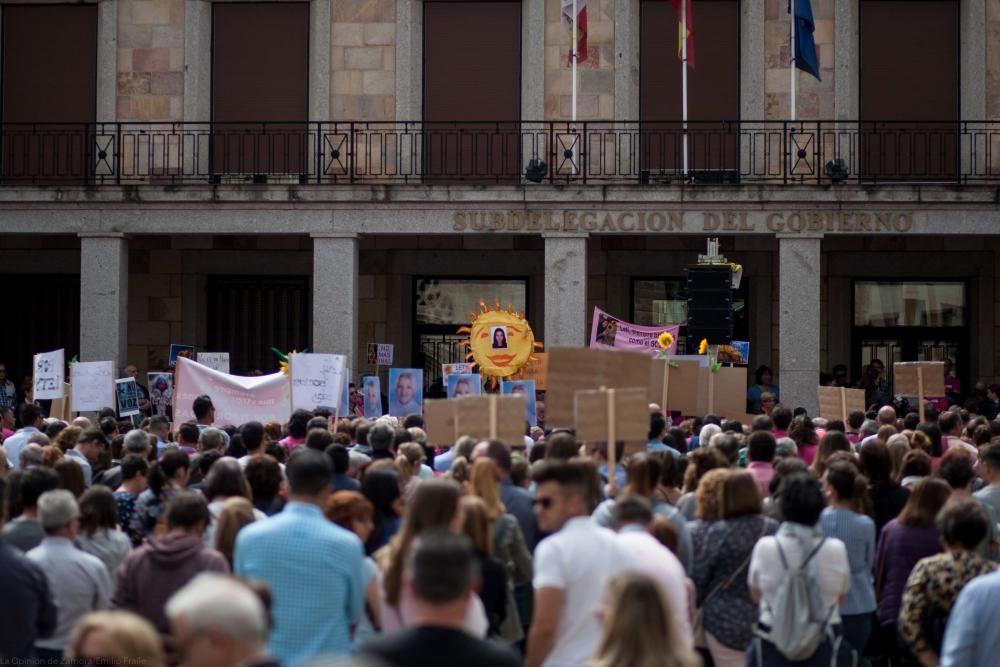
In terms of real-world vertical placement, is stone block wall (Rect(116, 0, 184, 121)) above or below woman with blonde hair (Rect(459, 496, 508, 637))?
above

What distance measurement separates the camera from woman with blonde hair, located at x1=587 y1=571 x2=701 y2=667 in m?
4.57

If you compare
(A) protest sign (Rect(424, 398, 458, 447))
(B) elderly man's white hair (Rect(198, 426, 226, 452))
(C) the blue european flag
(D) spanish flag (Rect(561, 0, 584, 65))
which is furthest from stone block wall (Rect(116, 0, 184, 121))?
(B) elderly man's white hair (Rect(198, 426, 226, 452))

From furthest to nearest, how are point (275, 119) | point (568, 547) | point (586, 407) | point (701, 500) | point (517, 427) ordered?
point (275, 119), point (517, 427), point (586, 407), point (701, 500), point (568, 547)

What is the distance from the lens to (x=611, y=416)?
9305 mm

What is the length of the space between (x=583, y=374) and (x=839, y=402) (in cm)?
568

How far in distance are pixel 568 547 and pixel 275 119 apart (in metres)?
18.6

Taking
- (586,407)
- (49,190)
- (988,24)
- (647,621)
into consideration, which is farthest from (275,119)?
(647,621)

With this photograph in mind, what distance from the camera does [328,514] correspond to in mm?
7320

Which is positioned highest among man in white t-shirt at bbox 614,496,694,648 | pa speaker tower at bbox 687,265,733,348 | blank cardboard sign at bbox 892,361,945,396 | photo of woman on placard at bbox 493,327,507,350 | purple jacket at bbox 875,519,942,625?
pa speaker tower at bbox 687,265,733,348

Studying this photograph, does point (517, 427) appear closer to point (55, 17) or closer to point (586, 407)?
A: point (586, 407)

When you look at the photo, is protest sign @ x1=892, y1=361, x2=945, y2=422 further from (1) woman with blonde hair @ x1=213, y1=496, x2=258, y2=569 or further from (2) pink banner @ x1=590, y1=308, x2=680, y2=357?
(1) woman with blonde hair @ x1=213, y1=496, x2=258, y2=569

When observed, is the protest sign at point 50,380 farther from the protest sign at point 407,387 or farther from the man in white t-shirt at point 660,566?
the man in white t-shirt at point 660,566

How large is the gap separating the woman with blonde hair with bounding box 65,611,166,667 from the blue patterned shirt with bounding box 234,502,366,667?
5.35 ft

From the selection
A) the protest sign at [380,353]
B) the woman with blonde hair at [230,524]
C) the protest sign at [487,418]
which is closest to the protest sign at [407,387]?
the protest sign at [380,353]
